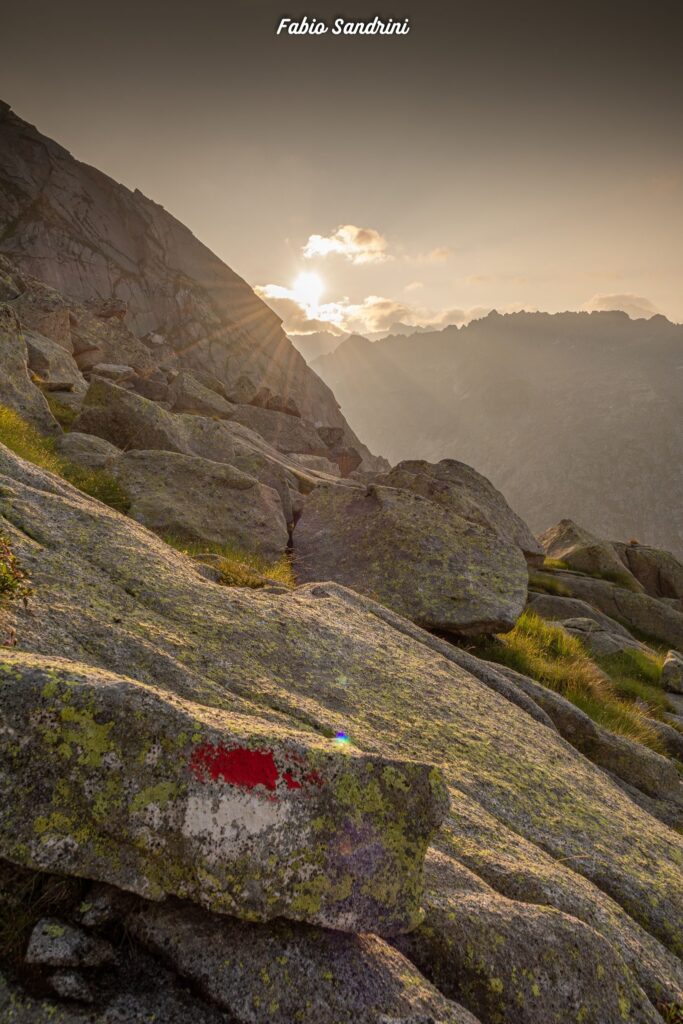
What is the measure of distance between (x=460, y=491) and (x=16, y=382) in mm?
19816

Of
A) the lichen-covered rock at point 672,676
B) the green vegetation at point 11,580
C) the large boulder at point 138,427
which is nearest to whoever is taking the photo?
the green vegetation at point 11,580

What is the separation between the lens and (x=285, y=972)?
336 cm

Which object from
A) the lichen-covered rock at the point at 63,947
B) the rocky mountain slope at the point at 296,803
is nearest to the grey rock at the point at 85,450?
the rocky mountain slope at the point at 296,803

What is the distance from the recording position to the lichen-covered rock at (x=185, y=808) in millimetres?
3299

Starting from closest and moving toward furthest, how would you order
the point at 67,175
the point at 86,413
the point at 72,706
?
the point at 72,706
the point at 86,413
the point at 67,175

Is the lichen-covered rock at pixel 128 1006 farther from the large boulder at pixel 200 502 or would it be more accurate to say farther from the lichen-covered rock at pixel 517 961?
the large boulder at pixel 200 502

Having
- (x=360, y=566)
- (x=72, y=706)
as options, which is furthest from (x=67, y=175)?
(x=72, y=706)

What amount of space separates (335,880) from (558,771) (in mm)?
6297

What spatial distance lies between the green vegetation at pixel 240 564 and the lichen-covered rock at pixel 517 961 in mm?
7763

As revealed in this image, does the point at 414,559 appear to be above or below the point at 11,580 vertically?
below

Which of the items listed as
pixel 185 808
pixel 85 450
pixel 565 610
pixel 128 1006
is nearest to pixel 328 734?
pixel 185 808

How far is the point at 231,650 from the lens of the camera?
23.1 feet

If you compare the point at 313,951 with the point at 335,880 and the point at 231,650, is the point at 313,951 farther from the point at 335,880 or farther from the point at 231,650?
the point at 231,650

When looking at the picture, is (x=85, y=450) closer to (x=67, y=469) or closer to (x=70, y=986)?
(x=67, y=469)
